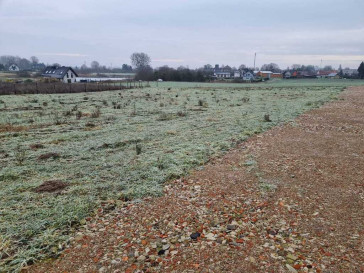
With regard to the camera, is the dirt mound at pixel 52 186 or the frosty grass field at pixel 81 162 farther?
the dirt mound at pixel 52 186

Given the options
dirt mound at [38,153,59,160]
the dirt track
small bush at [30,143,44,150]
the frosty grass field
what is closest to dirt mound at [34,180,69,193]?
the frosty grass field

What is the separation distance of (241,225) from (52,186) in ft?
13.6

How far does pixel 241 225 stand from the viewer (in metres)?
4.35

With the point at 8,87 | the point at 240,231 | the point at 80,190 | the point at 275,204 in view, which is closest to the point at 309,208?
the point at 275,204

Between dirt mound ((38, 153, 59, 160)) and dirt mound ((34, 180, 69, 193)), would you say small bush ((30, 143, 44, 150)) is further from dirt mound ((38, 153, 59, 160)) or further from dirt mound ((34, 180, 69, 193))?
dirt mound ((34, 180, 69, 193))

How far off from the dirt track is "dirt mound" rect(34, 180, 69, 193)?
4.74ft

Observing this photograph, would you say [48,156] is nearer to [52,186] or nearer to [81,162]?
[81,162]

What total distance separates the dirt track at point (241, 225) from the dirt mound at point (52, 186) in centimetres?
144

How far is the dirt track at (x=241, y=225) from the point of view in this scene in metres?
3.53

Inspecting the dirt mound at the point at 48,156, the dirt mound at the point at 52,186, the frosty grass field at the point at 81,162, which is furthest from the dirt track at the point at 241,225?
the dirt mound at the point at 48,156

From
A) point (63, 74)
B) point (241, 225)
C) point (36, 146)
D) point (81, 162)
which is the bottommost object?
point (241, 225)

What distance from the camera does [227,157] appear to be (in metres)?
7.73

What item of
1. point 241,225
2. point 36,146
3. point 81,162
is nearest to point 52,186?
point 81,162

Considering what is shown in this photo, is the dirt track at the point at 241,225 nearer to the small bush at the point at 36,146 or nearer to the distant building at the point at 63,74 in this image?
the small bush at the point at 36,146
